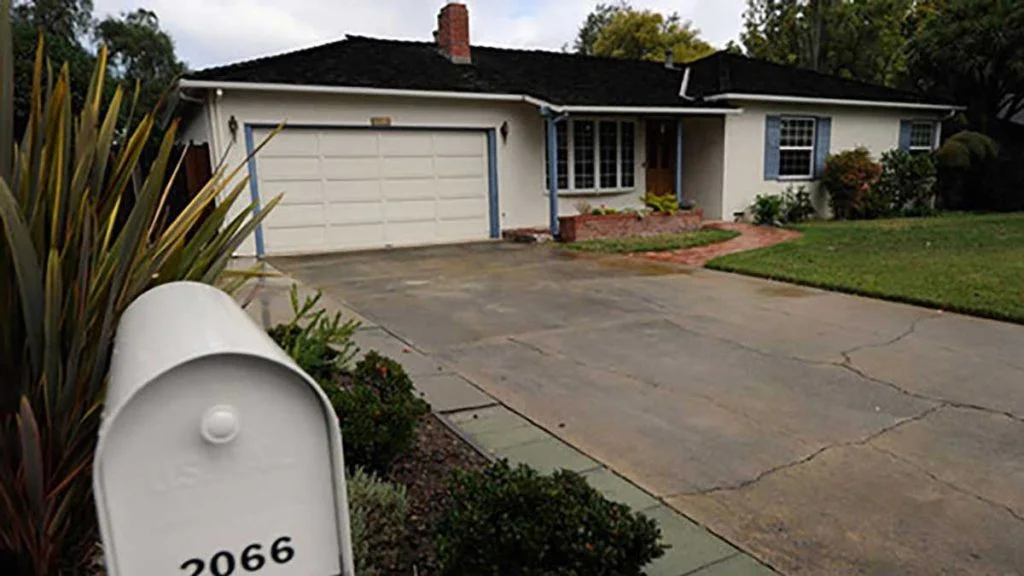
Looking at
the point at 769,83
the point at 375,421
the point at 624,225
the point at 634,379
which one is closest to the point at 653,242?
the point at 624,225

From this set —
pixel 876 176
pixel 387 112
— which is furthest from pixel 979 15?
pixel 387 112

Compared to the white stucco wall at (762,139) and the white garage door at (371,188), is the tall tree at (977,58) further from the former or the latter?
the white garage door at (371,188)

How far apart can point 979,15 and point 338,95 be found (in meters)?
16.4

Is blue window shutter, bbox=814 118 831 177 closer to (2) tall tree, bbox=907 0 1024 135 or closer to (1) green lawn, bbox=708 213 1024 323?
(1) green lawn, bbox=708 213 1024 323

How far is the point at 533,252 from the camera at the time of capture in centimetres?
Result: 1105

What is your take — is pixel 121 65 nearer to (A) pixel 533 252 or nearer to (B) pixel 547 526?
(A) pixel 533 252

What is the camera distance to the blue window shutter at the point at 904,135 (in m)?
16.7

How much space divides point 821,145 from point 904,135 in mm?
2998

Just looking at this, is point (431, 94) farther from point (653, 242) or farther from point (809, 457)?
point (809, 457)

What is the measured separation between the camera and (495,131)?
12891mm

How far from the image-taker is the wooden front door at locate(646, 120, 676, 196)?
14.8m

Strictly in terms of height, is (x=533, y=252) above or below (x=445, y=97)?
below

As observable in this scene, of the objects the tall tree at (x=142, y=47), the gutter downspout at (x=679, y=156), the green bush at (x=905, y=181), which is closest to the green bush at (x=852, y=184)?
the green bush at (x=905, y=181)

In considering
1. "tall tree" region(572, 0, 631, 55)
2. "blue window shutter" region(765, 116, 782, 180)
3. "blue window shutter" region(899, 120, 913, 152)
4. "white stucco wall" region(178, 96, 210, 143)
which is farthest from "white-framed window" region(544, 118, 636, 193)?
"tall tree" region(572, 0, 631, 55)
